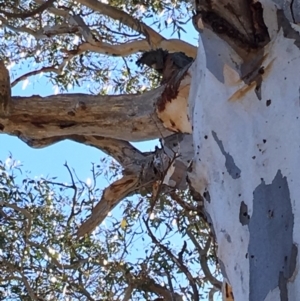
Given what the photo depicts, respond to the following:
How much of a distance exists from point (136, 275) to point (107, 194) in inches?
18.0

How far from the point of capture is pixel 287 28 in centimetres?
155

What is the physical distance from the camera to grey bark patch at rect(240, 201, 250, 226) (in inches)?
53.6

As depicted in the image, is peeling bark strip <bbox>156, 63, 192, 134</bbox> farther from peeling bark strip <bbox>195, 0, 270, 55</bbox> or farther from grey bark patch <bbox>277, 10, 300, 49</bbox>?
grey bark patch <bbox>277, 10, 300, 49</bbox>

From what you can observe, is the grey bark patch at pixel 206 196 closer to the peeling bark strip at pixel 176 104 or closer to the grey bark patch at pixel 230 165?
the grey bark patch at pixel 230 165

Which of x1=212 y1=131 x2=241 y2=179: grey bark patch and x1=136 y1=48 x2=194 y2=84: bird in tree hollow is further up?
x1=136 y1=48 x2=194 y2=84: bird in tree hollow

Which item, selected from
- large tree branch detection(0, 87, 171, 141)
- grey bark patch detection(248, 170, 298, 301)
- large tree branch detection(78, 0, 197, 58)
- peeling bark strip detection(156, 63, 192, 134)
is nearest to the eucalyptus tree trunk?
grey bark patch detection(248, 170, 298, 301)

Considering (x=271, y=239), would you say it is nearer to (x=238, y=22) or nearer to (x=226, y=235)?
(x=226, y=235)

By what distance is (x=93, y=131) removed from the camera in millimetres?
2797

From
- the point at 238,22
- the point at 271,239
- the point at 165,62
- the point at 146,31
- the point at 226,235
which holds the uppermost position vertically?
the point at 146,31

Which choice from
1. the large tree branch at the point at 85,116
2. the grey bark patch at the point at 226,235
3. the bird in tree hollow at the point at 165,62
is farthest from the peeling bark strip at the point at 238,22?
the large tree branch at the point at 85,116

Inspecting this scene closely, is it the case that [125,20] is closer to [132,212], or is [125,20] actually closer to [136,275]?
[132,212]

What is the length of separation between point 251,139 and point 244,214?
7.1 inches

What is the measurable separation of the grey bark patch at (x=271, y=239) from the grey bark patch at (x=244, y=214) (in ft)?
0.06

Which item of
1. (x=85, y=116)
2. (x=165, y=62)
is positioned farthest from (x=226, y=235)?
(x=85, y=116)
